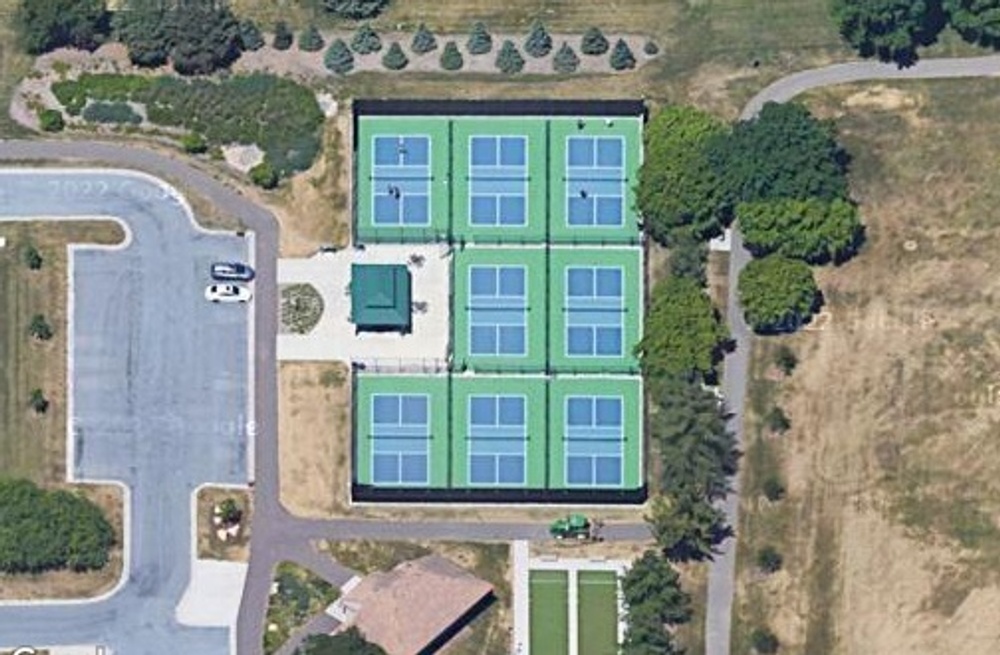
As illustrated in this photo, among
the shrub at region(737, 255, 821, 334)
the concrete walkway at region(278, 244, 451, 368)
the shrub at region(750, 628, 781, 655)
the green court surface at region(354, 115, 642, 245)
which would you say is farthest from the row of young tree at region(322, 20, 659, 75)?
the shrub at region(750, 628, 781, 655)

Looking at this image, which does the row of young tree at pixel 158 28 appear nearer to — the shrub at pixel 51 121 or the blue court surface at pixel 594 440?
the shrub at pixel 51 121

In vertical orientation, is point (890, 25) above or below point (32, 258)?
above

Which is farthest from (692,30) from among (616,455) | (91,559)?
(91,559)

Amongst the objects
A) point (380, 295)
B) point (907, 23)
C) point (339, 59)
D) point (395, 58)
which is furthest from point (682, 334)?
point (339, 59)

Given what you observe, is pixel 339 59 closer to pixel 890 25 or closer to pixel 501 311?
pixel 501 311

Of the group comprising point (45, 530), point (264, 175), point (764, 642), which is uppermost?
point (264, 175)
